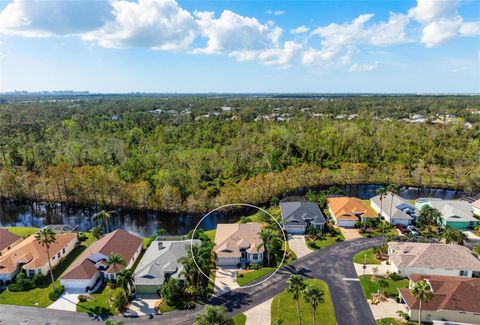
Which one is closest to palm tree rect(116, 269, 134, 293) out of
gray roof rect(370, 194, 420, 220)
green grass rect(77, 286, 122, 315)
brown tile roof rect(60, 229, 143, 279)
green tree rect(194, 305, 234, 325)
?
green grass rect(77, 286, 122, 315)

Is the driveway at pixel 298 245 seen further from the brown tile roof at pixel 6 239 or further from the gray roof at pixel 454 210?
the brown tile roof at pixel 6 239

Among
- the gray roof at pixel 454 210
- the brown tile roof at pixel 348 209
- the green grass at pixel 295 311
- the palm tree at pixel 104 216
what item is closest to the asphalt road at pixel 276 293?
the green grass at pixel 295 311

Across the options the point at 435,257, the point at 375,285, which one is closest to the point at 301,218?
the point at 375,285

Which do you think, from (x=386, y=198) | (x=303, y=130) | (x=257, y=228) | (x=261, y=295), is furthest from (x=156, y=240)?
(x=303, y=130)

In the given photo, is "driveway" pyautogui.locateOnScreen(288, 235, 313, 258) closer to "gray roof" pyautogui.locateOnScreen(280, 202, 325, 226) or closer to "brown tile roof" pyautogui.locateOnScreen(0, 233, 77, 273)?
"gray roof" pyautogui.locateOnScreen(280, 202, 325, 226)

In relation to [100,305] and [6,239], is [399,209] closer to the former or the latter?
[100,305]

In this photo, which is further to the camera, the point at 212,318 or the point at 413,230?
the point at 413,230

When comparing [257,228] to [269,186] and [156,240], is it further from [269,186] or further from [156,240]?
[269,186]
